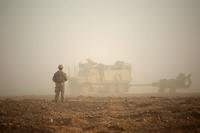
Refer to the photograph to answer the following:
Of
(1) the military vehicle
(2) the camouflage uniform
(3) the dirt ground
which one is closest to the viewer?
(3) the dirt ground

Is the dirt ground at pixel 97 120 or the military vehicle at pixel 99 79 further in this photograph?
the military vehicle at pixel 99 79

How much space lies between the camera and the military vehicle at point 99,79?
37.5 meters

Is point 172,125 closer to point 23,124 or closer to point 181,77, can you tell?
point 23,124

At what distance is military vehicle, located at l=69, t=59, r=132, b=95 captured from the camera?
123 ft

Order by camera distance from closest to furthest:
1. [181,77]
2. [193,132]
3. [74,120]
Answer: [193,132]
[74,120]
[181,77]

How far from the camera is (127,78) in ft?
125

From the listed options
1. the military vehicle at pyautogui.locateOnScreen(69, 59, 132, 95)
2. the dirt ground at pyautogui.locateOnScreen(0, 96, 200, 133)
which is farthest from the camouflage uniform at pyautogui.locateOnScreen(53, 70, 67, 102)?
the military vehicle at pyautogui.locateOnScreen(69, 59, 132, 95)

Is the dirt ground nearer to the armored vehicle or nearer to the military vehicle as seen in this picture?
the military vehicle

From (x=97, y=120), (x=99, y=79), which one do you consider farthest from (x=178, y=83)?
(x=97, y=120)

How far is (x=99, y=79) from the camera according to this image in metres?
37.7

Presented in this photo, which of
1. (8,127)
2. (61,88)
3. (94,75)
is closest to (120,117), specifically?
(8,127)

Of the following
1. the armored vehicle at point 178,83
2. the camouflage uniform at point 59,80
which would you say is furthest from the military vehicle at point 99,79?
the camouflage uniform at point 59,80

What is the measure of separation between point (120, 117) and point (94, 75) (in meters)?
27.0

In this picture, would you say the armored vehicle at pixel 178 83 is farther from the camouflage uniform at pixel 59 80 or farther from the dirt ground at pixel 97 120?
the dirt ground at pixel 97 120
